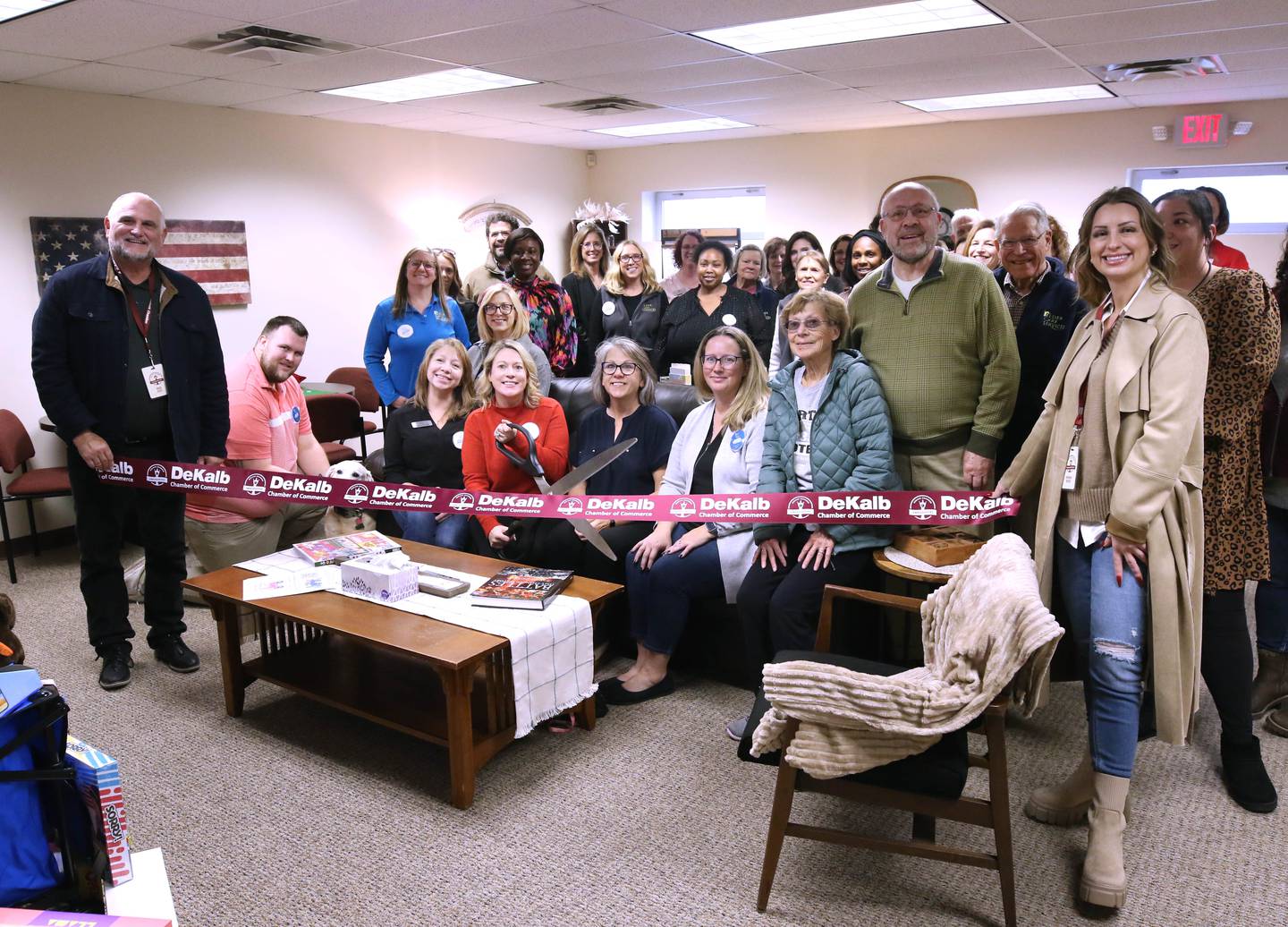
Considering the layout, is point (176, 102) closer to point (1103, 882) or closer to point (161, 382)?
point (161, 382)

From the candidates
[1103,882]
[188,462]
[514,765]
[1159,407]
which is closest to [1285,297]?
[1159,407]

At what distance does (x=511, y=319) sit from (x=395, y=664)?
6.24 feet

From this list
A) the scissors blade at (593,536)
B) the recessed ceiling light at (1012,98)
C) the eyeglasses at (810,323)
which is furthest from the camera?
the recessed ceiling light at (1012,98)

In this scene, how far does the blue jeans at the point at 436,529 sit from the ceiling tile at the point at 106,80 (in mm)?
3006

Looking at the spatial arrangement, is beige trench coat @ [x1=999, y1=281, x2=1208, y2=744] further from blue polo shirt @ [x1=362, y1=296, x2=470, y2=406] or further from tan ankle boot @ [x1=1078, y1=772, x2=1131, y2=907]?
blue polo shirt @ [x1=362, y1=296, x2=470, y2=406]

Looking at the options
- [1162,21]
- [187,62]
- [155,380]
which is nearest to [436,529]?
[155,380]

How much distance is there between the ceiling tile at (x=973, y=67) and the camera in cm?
523

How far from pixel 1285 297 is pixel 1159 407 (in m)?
1.21

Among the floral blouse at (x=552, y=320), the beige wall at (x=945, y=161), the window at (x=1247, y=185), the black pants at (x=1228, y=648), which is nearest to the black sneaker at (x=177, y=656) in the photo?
the floral blouse at (x=552, y=320)

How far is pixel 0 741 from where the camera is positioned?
130 cm

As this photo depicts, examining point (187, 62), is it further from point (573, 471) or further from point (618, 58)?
point (573, 471)

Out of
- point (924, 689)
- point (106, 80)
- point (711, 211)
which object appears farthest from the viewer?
point (711, 211)

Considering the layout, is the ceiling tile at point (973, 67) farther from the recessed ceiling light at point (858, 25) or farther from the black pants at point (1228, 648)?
the black pants at point (1228, 648)

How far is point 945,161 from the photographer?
8.26m
